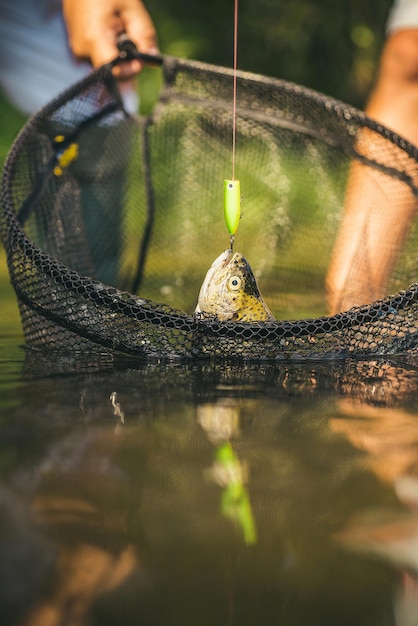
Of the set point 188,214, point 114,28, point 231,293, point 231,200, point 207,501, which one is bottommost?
point 207,501

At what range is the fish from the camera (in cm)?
301

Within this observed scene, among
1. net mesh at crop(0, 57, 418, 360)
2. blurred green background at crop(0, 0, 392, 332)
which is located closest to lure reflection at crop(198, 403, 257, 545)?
net mesh at crop(0, 57, 418, 360)

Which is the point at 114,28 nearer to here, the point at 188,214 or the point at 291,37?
the point at 188,214

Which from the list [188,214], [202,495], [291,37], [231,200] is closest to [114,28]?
[188,214]

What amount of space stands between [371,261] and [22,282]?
1662 mm

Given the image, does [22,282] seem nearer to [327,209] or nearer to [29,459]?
[29,459]

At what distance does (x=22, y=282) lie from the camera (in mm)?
2969

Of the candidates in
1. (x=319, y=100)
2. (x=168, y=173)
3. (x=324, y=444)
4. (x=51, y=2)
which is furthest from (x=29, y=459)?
(x=51, y=2)

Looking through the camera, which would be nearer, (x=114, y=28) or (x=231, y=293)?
(x=231, y=293)

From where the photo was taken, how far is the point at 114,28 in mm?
4051

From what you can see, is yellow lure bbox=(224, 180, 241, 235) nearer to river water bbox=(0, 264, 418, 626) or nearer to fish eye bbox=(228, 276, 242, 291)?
fish eye bbox=(228, 276, 242, 291)

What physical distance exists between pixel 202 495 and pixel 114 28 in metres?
2.90

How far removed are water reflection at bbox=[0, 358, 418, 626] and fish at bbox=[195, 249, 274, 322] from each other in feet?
1.30

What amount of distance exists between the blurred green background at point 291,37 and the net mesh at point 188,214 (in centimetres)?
556
